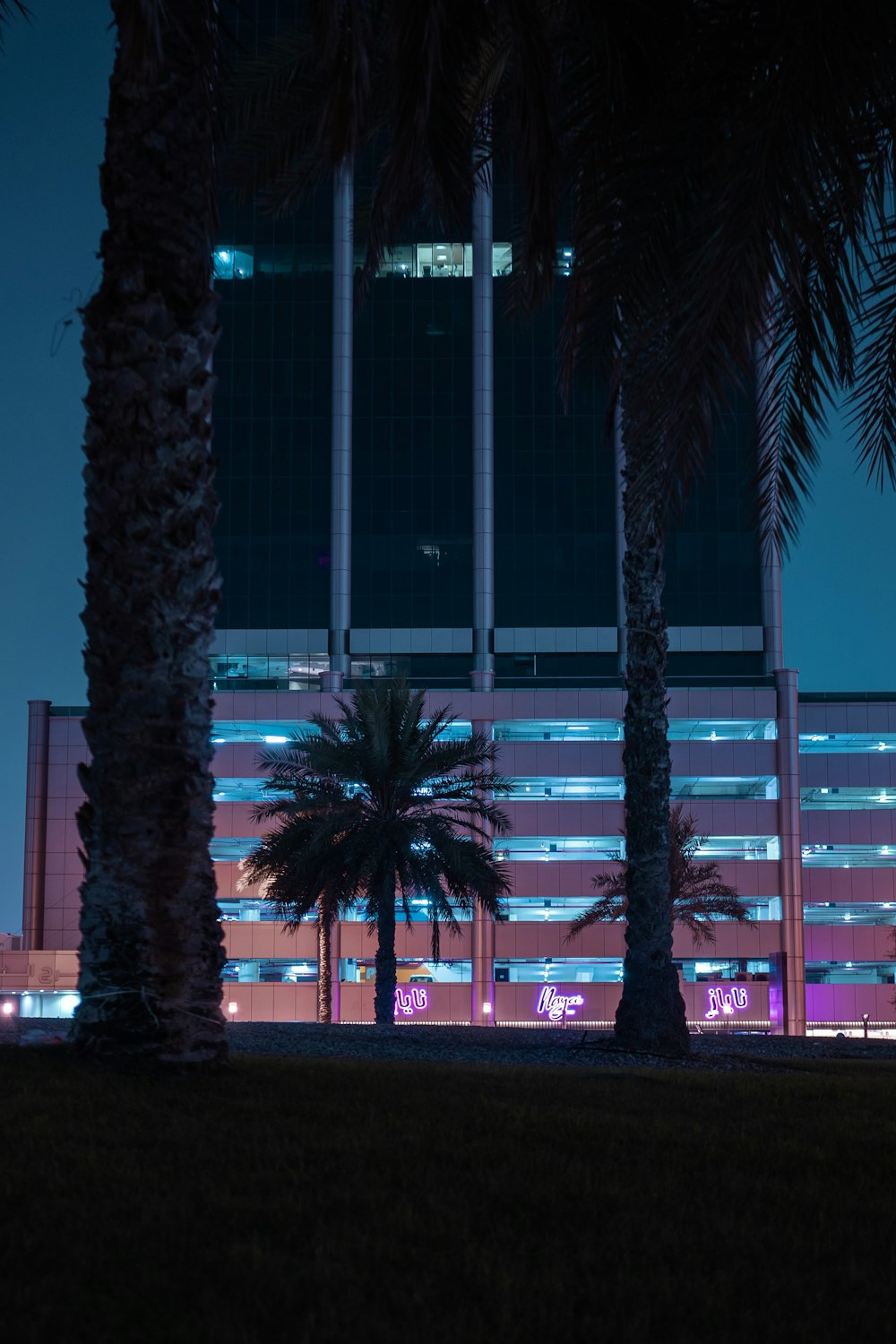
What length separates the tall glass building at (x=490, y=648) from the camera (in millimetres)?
57375

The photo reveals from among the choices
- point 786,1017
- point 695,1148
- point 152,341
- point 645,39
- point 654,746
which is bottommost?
point 786,1017

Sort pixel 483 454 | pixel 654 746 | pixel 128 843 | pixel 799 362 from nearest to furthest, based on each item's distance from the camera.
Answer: pixel 128 843 < pixel 799 362 < pixel 654 746 < pixel 483 454

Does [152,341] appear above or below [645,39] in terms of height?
below

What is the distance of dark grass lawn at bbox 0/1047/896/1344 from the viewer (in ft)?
14.7

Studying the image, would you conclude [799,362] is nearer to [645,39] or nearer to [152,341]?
[645,39]

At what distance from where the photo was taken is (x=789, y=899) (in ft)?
188

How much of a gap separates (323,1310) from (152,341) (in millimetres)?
6827

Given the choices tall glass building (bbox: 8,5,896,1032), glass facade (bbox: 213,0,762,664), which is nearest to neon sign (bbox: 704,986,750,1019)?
tall glass building (bbox: 8,5,896,1032)

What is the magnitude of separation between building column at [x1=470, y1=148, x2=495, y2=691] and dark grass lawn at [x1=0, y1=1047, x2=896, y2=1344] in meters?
55.5

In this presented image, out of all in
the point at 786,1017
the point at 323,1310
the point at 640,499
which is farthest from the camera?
the point at 786,1017

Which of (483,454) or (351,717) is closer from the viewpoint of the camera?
(351,717)

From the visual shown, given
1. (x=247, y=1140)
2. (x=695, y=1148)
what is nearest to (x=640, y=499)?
(x=695, y=1148)

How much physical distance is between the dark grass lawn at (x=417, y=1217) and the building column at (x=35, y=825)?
52814 mm

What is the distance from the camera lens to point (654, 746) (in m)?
19.5
